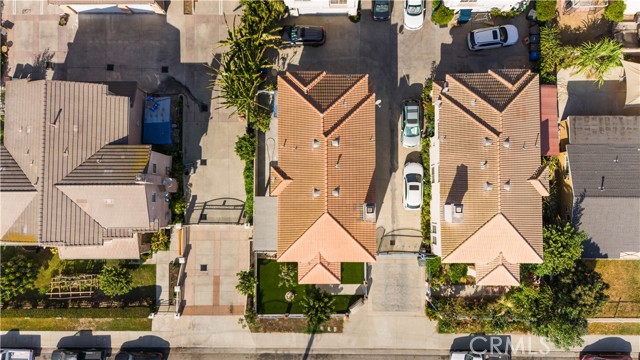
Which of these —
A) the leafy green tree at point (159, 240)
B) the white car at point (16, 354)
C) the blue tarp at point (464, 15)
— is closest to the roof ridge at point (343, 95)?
the blue tarp at point (464, 15)

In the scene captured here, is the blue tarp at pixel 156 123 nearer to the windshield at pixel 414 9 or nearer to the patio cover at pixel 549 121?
the windshield at pixel 414 9

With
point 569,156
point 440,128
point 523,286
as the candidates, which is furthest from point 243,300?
point 569,156

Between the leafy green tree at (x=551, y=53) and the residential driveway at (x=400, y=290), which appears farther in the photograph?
the residential driveway at (x=400, y=290)

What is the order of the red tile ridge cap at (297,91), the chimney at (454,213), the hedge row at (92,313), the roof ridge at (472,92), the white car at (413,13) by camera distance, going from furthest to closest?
1. the hedge row at (92,313)
2. the white car at (413,13)
3. the red tile ridge cap at (297,91)
4. the roof ridge at (472,92)
5. the chimney at (454,213)

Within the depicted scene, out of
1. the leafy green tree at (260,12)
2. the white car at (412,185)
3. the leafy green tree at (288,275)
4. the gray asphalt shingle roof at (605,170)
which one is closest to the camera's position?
the gray asphalt shingle roof at (605,170)

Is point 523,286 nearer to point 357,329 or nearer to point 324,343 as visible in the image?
point 357,329

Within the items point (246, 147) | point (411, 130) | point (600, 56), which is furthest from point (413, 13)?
point (246, 147)

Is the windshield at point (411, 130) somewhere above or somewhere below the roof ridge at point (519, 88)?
below

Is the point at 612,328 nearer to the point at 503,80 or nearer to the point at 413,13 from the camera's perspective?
the point at 503,80

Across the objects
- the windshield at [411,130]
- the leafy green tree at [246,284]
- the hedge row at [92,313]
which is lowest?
the hedge row at [92,313]
